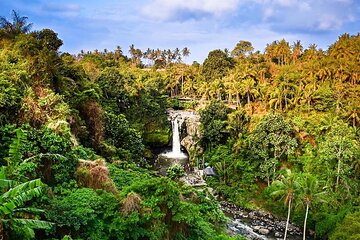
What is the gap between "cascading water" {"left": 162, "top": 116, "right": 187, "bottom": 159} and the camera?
44.9 m

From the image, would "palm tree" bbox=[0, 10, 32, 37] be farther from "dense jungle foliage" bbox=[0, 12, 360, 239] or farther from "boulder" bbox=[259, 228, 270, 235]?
"boulder" bbox=[259, 228, 270, 235]

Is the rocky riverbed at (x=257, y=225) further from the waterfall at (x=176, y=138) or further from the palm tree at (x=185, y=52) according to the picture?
the palm tree at (x=185, y=52)

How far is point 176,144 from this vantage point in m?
46.2

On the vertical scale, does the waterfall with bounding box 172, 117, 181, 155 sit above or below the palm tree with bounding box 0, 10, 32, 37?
below

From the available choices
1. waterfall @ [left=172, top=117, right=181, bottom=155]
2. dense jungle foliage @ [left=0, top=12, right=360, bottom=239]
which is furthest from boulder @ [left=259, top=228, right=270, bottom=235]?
waterfall @ [left=172, top=117, right=181, bottom=155]

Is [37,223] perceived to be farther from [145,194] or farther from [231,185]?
[231,185]

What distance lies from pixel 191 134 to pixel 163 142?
3.97m

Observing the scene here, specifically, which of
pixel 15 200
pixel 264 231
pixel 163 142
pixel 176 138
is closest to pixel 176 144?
pixel 176 138

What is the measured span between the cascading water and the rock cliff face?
574mm

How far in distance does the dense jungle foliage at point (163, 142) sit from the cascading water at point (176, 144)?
180cm

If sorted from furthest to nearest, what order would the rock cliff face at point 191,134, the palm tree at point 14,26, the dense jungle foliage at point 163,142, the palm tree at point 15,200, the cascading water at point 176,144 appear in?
the cascading water at point 176,144 < the rock cliff face at point 191,134 < the palm tree at point 14,26 < the dense jungle foliage at point 163,142 < the palm tree at point 15,200

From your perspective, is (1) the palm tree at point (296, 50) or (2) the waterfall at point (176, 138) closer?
(2) the waterfall at point (176, 138)

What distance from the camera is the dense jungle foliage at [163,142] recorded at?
11.3 m

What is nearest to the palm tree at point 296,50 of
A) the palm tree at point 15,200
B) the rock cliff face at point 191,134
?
the rock cliff face at point 191,134
